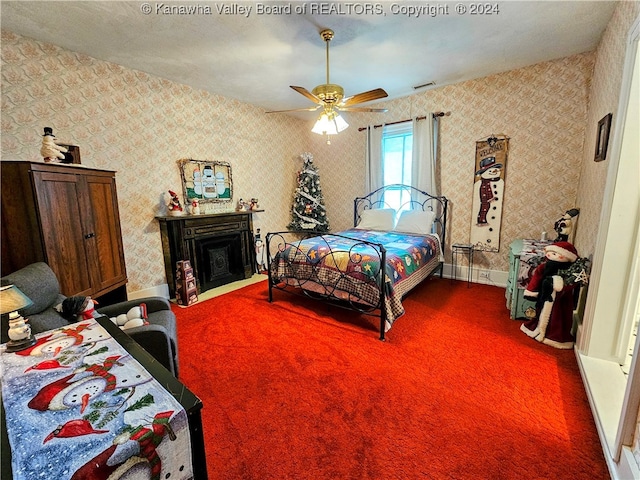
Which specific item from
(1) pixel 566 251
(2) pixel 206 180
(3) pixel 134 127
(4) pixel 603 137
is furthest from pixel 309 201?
(4) pixel 603 137

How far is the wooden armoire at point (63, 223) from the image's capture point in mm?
2023

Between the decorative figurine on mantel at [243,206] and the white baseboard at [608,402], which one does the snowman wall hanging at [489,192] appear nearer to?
the white baseboard at [608,402]

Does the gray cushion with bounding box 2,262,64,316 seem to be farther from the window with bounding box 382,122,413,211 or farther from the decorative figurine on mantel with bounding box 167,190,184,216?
the window with bounding box 382,122,413,211

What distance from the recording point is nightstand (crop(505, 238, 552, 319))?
265cm

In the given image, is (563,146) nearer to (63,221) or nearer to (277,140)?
(277,140)

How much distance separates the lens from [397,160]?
4.49m

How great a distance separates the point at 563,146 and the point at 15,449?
468 centimetres

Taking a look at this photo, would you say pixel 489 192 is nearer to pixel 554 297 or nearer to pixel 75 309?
pixel 554 297

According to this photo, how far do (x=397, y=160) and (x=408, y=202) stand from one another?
0.71 meters

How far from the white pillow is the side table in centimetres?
50

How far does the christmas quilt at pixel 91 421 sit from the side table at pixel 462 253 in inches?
155

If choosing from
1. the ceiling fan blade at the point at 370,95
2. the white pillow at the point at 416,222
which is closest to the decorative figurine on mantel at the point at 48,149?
the ceiling fan blade at the point at 370,95

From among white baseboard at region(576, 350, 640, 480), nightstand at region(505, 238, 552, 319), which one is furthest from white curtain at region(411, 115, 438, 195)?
white baseboard at region(576, 350, 640, 480)

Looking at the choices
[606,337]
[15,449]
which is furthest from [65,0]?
[606,337]
